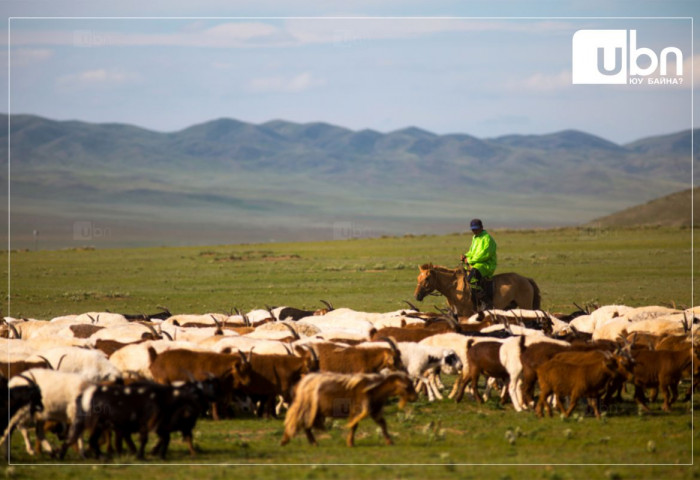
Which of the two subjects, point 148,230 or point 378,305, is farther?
point 148,230

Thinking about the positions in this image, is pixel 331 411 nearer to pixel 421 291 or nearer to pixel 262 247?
pixel 421 291

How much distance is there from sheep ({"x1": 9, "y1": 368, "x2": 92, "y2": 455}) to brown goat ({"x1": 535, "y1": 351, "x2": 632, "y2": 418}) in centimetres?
546

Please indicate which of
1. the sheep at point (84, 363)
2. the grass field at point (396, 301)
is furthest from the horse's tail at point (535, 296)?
the sheep at point (84, 363)

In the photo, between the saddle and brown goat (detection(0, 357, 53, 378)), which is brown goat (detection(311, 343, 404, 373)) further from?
the saddle

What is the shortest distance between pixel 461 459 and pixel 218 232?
367 feet

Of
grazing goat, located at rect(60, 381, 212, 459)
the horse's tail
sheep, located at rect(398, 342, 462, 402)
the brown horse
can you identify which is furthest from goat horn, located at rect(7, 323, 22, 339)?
the horse's tail

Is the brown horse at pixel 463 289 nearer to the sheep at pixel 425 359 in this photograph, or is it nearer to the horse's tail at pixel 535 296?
the horse's tail at pixel 535 296

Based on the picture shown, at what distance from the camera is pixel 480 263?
18344mm

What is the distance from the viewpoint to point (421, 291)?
61.9 feet

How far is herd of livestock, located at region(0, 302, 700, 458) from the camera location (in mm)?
9727

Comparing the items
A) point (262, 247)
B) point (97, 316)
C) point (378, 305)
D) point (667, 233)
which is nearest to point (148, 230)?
point (262, 247)

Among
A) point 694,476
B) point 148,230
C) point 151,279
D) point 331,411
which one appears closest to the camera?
point 694,476

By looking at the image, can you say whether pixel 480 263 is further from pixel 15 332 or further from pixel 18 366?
pixel 18 366

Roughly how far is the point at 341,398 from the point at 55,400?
10.1 feet
